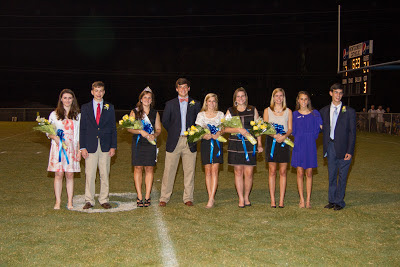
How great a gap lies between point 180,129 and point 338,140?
2591 millimetres

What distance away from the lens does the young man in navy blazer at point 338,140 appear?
298 inches

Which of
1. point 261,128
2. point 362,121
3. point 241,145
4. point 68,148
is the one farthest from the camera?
point 362,121

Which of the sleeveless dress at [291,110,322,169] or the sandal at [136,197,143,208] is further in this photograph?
the sandal at [136,197,143,208]

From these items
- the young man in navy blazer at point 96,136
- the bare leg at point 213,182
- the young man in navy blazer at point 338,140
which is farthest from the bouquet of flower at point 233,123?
the young man in navy blazer at point 96,136

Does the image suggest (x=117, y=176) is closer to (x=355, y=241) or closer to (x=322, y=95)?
(x=355, y=241)

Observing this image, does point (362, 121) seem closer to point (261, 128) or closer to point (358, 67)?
point (358, 67)

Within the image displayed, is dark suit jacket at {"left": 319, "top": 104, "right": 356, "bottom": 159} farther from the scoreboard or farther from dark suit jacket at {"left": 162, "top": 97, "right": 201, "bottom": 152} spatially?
the scoreboard

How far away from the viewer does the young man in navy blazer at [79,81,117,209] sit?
291 inches

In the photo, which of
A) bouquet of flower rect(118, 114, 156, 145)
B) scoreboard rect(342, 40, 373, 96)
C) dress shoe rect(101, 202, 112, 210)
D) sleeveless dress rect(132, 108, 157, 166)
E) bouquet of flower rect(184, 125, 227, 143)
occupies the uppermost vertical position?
scoreboard rect(342, 40, 373, 96)

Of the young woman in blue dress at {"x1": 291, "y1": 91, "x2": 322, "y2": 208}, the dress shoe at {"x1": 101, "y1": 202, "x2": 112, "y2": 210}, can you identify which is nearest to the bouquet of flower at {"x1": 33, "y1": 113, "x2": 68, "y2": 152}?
the dress shoe at {"x1": 101, "y1": 202, "x2": 112, "y2": 210}

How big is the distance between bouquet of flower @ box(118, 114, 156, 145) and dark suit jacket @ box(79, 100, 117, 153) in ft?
0.77

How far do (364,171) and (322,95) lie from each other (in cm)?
5113

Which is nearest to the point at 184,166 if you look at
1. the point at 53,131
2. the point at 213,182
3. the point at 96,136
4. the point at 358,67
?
the point at 213,182

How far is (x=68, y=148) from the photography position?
7.40 meters
